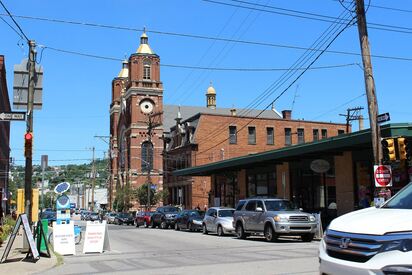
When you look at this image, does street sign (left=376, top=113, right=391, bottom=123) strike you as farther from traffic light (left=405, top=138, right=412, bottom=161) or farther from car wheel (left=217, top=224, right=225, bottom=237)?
car wheel (left=217, top=224, right=225, bottom=237)

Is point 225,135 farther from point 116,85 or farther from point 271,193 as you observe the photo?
point 116,85

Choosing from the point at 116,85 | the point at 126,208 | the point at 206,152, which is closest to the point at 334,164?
the point at 206,152

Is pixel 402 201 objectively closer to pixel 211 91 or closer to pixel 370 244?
pixel 370 244

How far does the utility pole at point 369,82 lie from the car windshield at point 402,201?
34.2 ft

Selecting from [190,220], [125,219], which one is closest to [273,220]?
[190,220]

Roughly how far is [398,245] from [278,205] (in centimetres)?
1758

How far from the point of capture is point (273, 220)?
68.9 ft

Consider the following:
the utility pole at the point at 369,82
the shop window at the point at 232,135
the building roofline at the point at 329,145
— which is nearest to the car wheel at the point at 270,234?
the building roofline at the point at 329,145

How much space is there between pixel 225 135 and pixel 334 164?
33445 mm

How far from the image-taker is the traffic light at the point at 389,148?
53.3ft

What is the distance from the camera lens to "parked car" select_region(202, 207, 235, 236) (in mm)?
26903

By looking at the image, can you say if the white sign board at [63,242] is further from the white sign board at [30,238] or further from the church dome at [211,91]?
the church dome at [211,91]

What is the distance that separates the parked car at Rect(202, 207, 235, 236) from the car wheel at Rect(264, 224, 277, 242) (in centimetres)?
527

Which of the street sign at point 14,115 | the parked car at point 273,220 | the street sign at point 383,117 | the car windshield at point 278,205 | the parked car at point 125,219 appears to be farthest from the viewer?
the parked car at point 125,219
